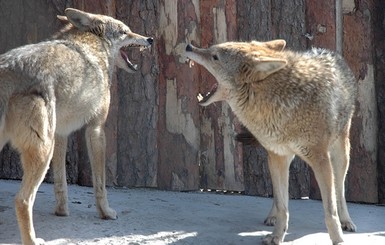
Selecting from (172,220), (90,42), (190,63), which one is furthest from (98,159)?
(190,63)

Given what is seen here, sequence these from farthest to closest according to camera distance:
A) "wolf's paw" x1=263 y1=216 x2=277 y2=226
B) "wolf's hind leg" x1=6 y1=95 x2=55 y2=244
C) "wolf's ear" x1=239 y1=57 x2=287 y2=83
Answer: "wolf's paw" x1=263 y1=216 x2=277 y2=226, "wolf's ear" x1=239 y1=57 x2=287 y2=83, "wolf's hind leg" x1=6 y1=95 x2=55 y2=244

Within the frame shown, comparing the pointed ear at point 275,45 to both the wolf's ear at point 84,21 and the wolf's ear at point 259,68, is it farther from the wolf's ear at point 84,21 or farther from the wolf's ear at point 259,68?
the wolf's ear at point 84,21

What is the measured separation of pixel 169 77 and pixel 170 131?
58cm

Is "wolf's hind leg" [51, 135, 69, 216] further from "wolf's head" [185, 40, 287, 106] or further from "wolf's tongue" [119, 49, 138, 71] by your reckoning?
"wolf's head" [185, 40, 287, 106]

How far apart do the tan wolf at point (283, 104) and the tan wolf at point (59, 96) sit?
989 millimetres

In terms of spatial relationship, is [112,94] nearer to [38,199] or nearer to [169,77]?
[169,77]

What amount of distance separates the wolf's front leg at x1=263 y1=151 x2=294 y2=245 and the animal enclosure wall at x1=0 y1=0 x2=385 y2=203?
146cm

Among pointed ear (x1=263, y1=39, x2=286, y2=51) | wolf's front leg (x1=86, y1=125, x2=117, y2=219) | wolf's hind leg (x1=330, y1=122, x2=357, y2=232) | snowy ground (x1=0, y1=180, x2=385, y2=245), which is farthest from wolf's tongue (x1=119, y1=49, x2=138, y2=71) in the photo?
wolf's hind leg (x1=330, y1=122, x2=357, y2=232)

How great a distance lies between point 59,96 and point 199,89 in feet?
8.09

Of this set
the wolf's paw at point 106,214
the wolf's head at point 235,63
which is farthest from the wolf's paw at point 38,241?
the wolf's head at point 235,63

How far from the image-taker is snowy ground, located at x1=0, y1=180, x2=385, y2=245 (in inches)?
289

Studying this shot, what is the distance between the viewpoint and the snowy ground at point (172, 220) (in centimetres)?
734

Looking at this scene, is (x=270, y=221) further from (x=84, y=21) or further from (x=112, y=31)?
(x=84, y=21)

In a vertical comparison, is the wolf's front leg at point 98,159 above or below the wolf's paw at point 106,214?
above
